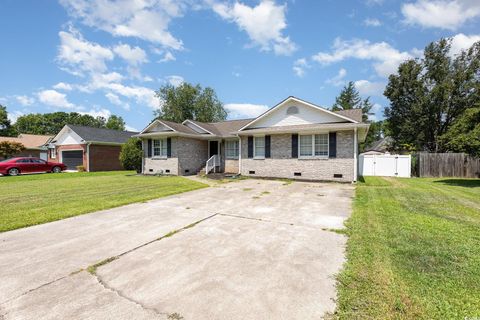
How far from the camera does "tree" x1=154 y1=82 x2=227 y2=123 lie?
40.4 metres

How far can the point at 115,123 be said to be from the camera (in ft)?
215

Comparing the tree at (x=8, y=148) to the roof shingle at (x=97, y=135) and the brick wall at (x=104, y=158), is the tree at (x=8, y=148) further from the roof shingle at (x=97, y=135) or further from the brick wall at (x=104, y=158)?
the brick wall at (x=104, y=158)

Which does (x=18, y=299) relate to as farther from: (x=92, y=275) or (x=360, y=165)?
(x=360, y=165)

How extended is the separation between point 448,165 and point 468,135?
17.3 feet

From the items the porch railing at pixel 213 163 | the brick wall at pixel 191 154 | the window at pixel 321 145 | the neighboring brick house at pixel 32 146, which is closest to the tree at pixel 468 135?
the window at pixel 321 145

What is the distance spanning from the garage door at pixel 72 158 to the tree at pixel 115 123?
142 ft

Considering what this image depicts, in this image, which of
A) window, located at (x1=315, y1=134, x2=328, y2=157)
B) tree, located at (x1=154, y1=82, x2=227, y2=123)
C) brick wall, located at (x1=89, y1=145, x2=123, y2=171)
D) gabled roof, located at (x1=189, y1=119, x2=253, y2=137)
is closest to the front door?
gabled roof, located at (x1=189, y1=119, x2=253, y2=137)

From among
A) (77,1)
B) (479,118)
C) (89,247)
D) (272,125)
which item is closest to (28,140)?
(77,1)

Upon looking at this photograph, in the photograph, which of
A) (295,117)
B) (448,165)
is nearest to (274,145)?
(295,117)

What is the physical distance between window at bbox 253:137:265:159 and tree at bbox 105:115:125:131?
61.0 meters

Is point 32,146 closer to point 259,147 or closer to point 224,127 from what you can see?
point 224,127

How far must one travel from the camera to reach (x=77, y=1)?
9008mm

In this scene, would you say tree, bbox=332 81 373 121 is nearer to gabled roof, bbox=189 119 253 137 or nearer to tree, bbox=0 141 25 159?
gabled roof, bbox=189 119 253 137

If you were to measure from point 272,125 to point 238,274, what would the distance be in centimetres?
1257
